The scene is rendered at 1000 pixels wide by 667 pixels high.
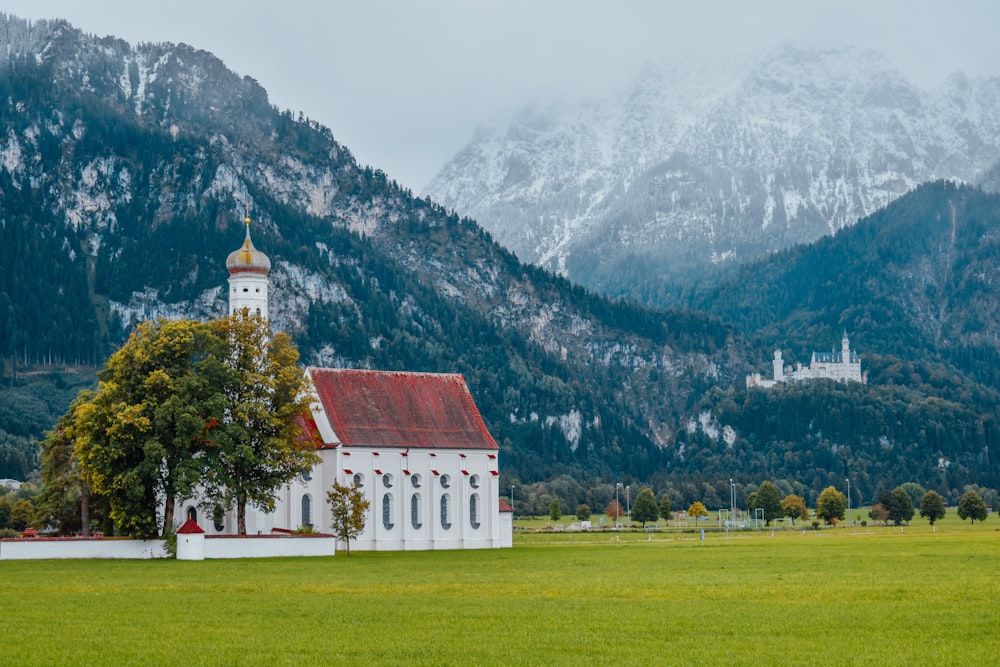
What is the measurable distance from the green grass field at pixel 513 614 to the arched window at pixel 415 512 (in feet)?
124

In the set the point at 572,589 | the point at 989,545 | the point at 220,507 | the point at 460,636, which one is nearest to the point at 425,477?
the point at 220,507

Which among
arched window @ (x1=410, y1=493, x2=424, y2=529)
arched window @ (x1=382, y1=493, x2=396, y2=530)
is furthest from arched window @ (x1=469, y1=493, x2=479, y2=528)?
arched window @ (x1=382, y1=493, x2=396, y2=530)

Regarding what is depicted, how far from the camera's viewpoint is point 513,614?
4919 cm

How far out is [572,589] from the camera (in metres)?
60.1

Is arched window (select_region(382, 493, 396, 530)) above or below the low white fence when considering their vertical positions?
above

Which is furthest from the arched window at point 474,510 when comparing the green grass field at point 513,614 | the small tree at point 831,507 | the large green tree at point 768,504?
the small tree at point 831,507

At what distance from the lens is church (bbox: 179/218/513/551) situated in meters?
114

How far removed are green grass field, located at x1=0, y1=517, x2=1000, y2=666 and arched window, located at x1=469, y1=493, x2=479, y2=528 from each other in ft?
135

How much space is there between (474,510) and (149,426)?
3541cm

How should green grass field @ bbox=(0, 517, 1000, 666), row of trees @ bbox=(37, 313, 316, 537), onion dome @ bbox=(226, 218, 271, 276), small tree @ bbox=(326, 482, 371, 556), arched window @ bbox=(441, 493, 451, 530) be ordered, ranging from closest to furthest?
green grass field @ bbox=(0, 517, 1000, 666), row of trees @ bbox=(37, 313, 316, 537), small tree @ bbox=(326, 482, 371, 556), arched window @ bbox=(441, 493, 451, 530), onion dome @ bbox=(226, 218, 271, 276)

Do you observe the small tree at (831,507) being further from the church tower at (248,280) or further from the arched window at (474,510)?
the church tower at (248,280)

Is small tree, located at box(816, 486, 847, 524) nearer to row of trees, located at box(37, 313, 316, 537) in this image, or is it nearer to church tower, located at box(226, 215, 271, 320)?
church tower, located at box(226, 215, 271, 320)

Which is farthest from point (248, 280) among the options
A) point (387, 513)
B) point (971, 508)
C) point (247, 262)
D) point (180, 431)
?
point (971, 508)

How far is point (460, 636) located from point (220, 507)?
193ft
